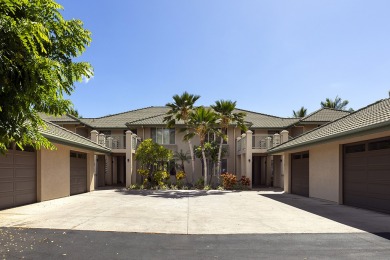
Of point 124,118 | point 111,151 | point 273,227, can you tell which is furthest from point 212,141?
point 273,227

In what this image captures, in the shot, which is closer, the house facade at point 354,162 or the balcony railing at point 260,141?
the house facade at point 354,162

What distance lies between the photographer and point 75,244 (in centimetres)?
798

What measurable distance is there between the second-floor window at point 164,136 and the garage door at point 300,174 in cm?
1210

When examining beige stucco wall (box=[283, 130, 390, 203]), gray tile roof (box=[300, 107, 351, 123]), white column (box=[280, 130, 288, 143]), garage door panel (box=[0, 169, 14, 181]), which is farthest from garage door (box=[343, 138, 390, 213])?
garage door panel (box=[0, 169, 14, 181])

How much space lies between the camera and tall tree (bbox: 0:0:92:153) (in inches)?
163

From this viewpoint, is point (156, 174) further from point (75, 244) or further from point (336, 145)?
point (75, 244)

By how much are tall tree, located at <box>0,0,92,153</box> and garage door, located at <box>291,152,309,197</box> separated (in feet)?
63.9

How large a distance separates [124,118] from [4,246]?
29.6 m

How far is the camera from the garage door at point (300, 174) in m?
22.2

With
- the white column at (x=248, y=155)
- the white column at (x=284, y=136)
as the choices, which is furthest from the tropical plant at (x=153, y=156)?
the white column at (x=284, y=136)

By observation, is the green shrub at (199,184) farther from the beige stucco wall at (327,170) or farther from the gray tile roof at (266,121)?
the beige stucco wall at (327,170)

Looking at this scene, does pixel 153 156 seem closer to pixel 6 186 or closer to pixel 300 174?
pixel 300 174

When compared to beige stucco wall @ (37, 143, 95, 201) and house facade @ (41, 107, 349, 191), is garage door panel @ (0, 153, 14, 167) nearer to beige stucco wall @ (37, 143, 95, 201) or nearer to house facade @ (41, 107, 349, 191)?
beige stucco wall @ (37, 143, 95, 201)

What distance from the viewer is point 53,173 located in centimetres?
1866
